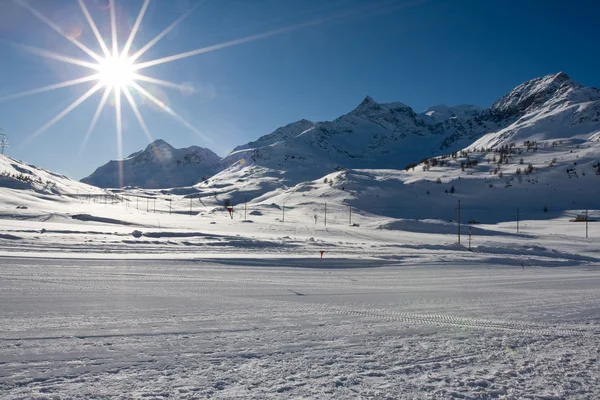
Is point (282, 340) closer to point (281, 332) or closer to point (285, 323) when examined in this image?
point (281, 332)

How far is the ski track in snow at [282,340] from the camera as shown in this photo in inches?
169

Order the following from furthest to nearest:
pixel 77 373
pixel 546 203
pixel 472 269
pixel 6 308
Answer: pixel 546 203 < pixel 472 269 < pixel 6 308 < pixel 77 373

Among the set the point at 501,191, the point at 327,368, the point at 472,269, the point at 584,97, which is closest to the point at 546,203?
the point at 501,191

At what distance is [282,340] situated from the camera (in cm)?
580

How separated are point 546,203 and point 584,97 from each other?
147054 mm

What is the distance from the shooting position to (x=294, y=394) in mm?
4125

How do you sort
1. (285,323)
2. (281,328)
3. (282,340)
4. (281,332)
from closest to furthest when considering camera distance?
(282,340), (281,332), (281,328), (285,323)

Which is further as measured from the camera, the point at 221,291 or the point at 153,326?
the point at 221,291

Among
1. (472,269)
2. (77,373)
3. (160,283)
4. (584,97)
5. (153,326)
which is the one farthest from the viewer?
(584,97)

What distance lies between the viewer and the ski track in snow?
4293 millimetres

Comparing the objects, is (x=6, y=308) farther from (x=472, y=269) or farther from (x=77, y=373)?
(x=472, y=269)

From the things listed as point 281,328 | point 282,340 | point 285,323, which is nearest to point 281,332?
point 281,328

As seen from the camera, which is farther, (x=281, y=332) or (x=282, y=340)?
(x=281, y=332)

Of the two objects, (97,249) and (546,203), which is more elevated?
(546,203)
